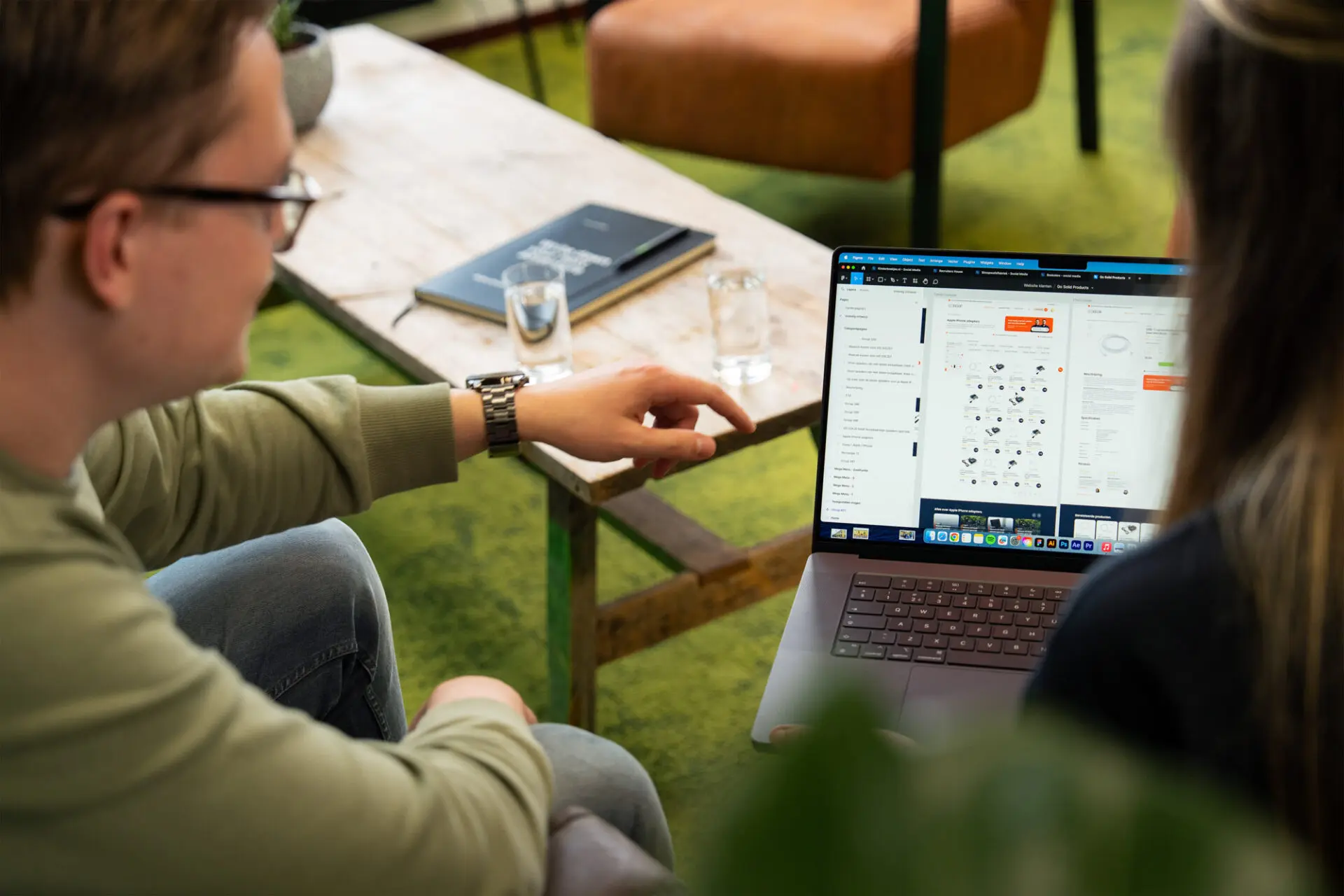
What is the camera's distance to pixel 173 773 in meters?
0.77

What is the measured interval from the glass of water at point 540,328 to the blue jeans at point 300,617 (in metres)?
0.39

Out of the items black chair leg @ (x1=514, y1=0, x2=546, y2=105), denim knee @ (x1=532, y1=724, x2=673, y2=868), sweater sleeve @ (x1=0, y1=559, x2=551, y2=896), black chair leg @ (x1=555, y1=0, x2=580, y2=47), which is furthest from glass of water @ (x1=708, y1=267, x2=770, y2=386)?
black chair leg @ (x1=555, y1=0, x2=580, y2=47)

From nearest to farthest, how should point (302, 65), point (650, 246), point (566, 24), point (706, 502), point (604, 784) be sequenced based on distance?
1. point (604, 784)
2. point (650, 246)
3. point (302, 65)
4. point (706, 502)
5. point (566, 24)

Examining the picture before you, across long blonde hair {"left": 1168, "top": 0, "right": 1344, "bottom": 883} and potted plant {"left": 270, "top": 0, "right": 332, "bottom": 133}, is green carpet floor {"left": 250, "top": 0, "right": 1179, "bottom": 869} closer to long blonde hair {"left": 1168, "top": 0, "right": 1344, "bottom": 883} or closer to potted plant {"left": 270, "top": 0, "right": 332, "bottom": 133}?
long blonde hair {"left": 1168, "top": 0, "right": 1344, "bottom": 883}

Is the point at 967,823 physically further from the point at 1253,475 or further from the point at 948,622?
the point at 948,622

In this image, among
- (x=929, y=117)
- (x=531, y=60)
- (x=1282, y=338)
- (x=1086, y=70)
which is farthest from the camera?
(x=531, y=60)

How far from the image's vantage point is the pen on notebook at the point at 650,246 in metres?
1.82

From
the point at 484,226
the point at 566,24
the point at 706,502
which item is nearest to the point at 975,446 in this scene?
the point at 484,226

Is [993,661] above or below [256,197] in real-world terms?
below

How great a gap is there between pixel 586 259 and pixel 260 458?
26.6 inches

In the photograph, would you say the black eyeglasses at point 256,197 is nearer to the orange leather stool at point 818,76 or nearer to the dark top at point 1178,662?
the dark top at point 1178,662

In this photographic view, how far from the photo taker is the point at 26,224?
0.76m

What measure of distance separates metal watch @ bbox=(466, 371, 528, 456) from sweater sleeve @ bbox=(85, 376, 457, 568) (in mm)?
34

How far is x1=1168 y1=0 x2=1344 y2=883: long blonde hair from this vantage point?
62cm
